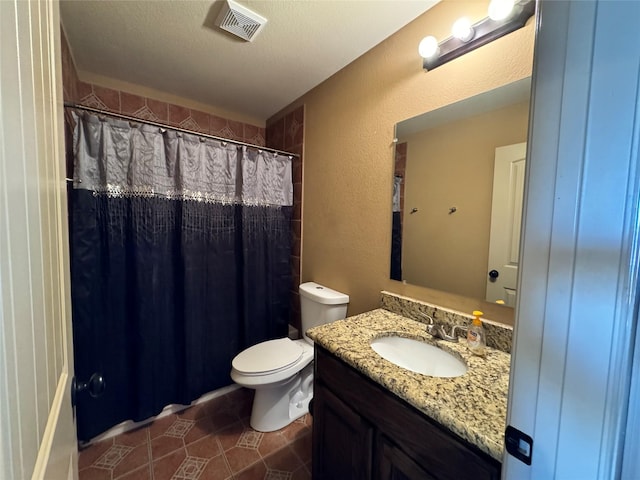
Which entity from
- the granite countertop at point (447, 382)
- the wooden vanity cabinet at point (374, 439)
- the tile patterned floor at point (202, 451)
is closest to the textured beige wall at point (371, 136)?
the granite countertop at point (447, 382)

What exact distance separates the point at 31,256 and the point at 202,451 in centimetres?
Answer: 164

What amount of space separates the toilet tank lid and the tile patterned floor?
0.82 meters

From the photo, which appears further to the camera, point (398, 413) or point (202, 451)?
point (202, 451)

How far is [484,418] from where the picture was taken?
65cm

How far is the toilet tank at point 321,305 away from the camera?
5.57 ft

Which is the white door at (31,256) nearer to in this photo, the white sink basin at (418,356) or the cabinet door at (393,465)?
the cabinet door at (393,465)

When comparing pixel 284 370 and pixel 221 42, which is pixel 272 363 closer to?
pixel 284 370

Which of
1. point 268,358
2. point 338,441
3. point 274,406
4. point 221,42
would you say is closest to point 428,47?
point 221,42

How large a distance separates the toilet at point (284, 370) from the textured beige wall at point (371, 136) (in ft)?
0.55

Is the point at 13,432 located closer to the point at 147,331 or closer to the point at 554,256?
the point at 554,256

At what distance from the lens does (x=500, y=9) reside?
3.13 ft

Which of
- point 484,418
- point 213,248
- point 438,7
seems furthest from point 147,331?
point 438,7

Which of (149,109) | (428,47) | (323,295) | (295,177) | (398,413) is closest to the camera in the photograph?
(398,413)

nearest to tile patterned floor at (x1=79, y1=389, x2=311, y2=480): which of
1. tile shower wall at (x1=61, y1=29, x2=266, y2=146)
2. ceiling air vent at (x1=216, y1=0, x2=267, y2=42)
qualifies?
tile shower wall at (x1=61, y1=29, x2=266, y2=146)
